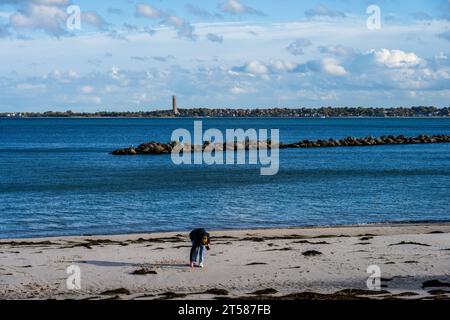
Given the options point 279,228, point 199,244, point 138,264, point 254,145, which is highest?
point 254,145

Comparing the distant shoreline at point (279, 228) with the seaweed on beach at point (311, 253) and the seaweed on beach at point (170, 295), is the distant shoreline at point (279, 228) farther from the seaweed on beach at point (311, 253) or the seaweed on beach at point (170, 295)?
the seaweed on beach at point (170, 295)

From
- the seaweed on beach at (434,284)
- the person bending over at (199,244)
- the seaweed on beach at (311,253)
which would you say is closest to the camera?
the seaweed on beach at (434,284)

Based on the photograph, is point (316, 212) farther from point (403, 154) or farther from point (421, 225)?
point (403, 154)

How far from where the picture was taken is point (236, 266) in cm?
1930

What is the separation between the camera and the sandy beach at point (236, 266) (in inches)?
638

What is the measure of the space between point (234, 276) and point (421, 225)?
562 inches

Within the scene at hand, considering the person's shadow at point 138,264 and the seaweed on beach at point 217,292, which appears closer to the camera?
the seaweed on beach at point 217,292

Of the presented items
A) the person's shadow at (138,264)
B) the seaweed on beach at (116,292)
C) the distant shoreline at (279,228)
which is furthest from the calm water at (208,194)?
the seaweed on beach at (116,292)

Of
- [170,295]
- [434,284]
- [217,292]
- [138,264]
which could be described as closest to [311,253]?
[434,284]

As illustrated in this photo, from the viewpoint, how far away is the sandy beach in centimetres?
1620

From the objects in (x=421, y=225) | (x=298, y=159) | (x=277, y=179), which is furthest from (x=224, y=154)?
(x=421, y=225)

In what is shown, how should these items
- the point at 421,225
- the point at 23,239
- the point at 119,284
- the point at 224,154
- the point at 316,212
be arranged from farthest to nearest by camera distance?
the point at 224,154
the point at 316,212
the point at 421,225
the point at 23,239
the point at 119,284

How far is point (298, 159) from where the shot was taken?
75.6m

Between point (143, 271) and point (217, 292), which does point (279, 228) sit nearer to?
point (143, 271)
